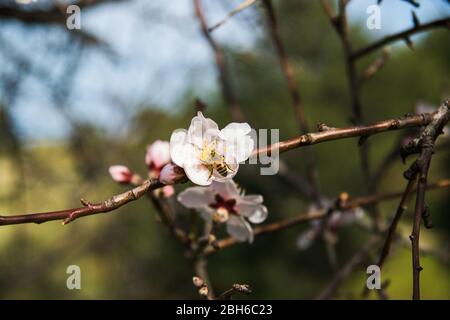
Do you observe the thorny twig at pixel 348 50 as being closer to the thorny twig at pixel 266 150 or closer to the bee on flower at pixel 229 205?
the bee on flower at pixel 229 205

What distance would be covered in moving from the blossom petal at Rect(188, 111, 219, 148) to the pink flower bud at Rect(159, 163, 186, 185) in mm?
51

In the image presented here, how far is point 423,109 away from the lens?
1.23 metres

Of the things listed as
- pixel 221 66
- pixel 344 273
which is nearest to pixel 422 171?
pixel 344 273

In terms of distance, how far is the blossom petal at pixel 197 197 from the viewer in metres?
0.73

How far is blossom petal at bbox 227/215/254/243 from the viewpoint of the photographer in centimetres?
76

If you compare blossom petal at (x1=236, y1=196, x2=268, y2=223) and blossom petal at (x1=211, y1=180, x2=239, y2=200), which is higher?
blossom petal at (x1=211, y1=180, x2=239, y2=200)

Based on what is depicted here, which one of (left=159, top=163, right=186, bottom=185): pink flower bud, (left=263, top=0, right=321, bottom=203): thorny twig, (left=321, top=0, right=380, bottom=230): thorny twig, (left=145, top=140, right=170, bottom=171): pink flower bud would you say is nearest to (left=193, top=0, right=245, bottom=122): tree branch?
(left=263, top=0, right=321, bottom=203): thorny twig

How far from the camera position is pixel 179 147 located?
1.98ft

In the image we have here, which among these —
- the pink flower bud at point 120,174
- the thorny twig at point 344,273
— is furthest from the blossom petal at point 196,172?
the thorny twig at point 344,273

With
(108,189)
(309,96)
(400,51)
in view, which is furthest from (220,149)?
(400,51)

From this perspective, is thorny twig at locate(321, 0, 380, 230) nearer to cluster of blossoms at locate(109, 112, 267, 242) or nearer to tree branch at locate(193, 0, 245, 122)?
tree branch at locate(193, 0, 245, 122)

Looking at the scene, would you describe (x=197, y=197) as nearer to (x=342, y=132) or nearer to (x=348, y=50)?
(x=342, y=132)

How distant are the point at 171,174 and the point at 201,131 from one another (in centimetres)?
8
